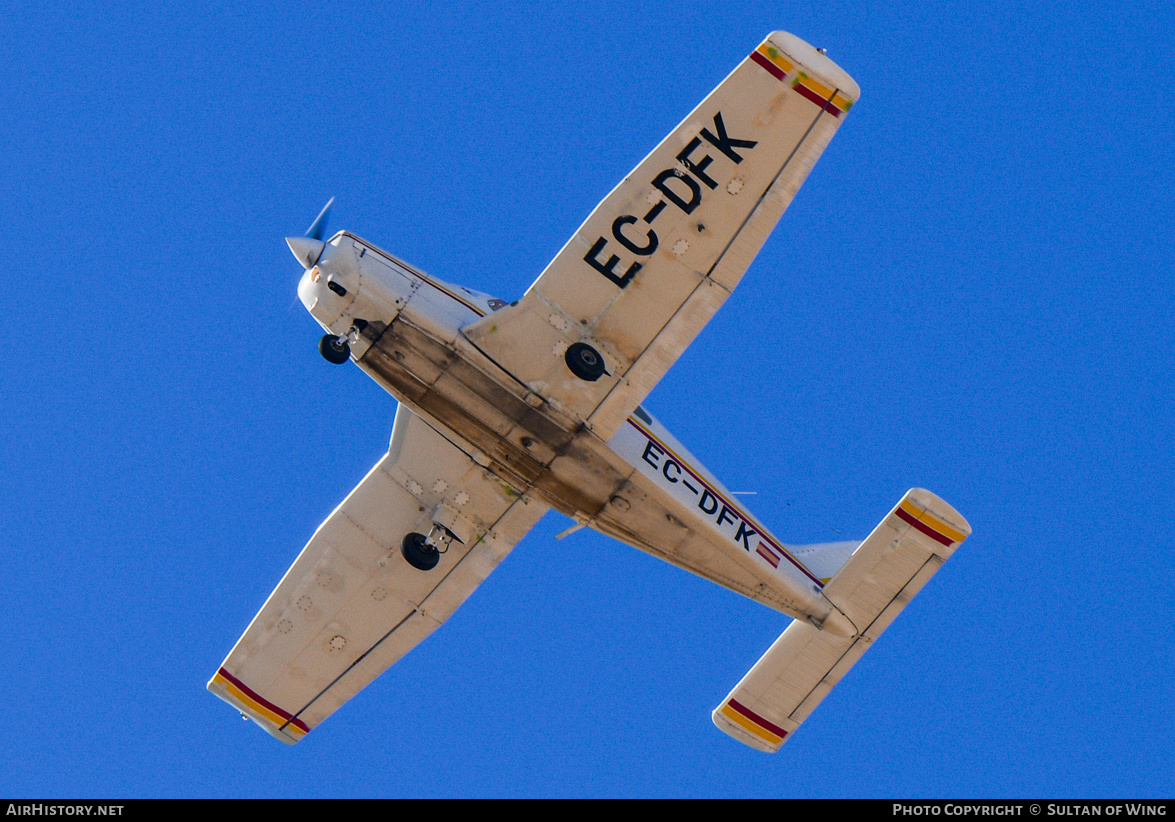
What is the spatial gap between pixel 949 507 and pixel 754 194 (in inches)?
201

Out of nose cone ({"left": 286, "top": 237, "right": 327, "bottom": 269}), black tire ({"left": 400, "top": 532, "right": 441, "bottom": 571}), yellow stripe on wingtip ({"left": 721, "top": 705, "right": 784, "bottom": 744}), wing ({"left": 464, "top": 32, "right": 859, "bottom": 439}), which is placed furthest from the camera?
yellow stripe on wingtip ({"left": 721, "top": 705, "right": 784, "bottom": 744})

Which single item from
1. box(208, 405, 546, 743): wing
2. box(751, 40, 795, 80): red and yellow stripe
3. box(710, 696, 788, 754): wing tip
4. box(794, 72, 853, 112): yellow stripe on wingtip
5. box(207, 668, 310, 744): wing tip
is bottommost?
box(207, 668, 310, 744): wing tip

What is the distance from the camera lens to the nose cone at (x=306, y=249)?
1384 centimetres

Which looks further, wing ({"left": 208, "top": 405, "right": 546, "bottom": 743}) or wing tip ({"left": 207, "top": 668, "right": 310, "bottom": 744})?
wing tip ({"left": 207, "top": 668, "right": 310, "bottom": 744})

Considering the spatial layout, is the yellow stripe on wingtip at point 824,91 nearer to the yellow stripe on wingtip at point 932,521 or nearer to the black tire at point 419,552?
the yellow stripe on wingtip at point 932,521

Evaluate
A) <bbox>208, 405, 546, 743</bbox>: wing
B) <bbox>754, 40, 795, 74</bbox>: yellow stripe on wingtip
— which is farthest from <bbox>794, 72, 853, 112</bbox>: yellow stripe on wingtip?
<bbox>208, 405, 546, 743</bbox>: wing

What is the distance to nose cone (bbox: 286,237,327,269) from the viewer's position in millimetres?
13836

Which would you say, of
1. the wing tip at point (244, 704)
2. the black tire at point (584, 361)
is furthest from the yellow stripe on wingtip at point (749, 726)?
the wing tip at point (244, 704)

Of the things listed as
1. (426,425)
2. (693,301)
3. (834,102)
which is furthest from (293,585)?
(834,102)

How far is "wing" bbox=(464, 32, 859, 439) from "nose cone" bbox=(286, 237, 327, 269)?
2001 mm

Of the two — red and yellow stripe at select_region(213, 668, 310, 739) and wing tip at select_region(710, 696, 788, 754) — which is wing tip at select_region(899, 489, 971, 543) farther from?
red and yellow stripe at select_region(213, 668, 310, 739)

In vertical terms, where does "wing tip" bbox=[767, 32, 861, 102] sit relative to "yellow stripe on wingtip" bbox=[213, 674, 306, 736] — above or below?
above

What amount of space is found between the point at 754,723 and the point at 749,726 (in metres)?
0.08

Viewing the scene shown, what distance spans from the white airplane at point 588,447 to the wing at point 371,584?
1.1 inches
